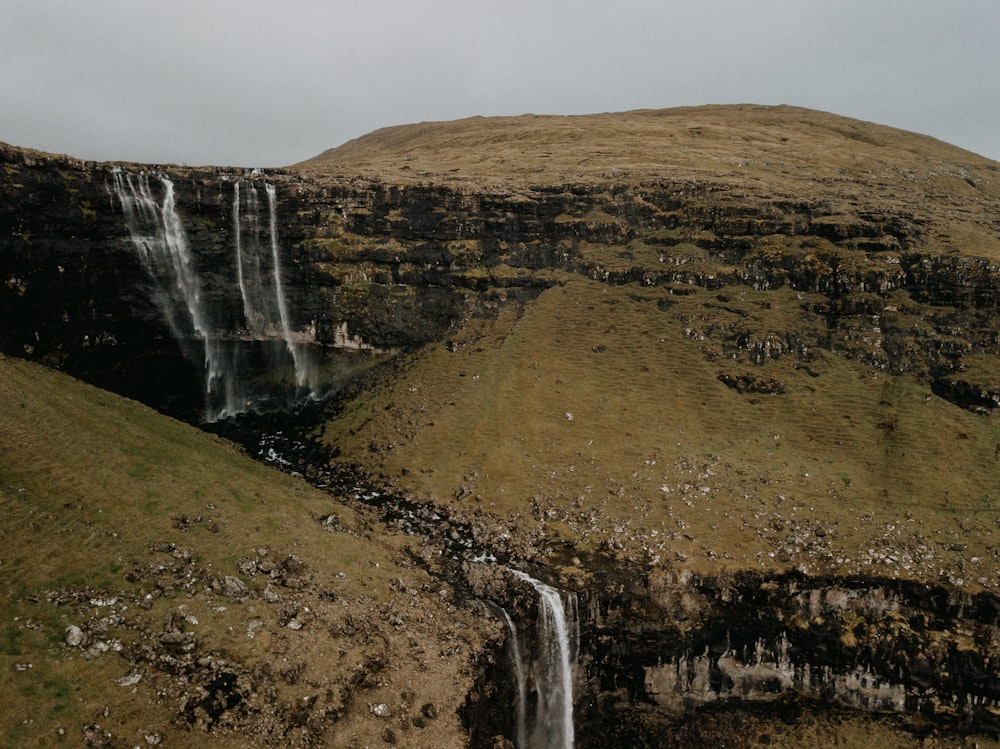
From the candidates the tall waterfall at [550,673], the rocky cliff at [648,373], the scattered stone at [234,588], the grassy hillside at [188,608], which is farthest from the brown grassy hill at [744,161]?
the tall waterfall at [550,673]

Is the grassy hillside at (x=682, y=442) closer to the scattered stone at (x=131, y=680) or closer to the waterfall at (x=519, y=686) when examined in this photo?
the waterfall at (x=519, y=686)

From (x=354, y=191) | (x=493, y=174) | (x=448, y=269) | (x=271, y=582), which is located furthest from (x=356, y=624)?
(x=493, y=174)

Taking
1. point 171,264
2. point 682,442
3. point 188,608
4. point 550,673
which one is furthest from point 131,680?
point 171,264

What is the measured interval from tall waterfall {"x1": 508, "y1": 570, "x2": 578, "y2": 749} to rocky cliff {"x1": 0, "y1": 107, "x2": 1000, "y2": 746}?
2.96 feet

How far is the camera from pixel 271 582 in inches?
919

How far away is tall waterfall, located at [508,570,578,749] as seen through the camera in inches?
979

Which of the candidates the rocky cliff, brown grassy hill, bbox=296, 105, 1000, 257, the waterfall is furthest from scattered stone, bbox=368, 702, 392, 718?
brown grassy hill, bbox=296, 105, 1000, 257

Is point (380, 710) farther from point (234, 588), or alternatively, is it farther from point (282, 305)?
point (282, 305)

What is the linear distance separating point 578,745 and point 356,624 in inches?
441

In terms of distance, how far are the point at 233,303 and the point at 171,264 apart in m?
4.42

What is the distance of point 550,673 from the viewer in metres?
25.7

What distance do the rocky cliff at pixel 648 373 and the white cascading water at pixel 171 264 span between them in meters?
0.36

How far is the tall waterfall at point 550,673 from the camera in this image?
24859 millimetres

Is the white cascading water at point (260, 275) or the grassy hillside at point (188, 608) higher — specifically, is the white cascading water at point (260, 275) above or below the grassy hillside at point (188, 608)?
above
